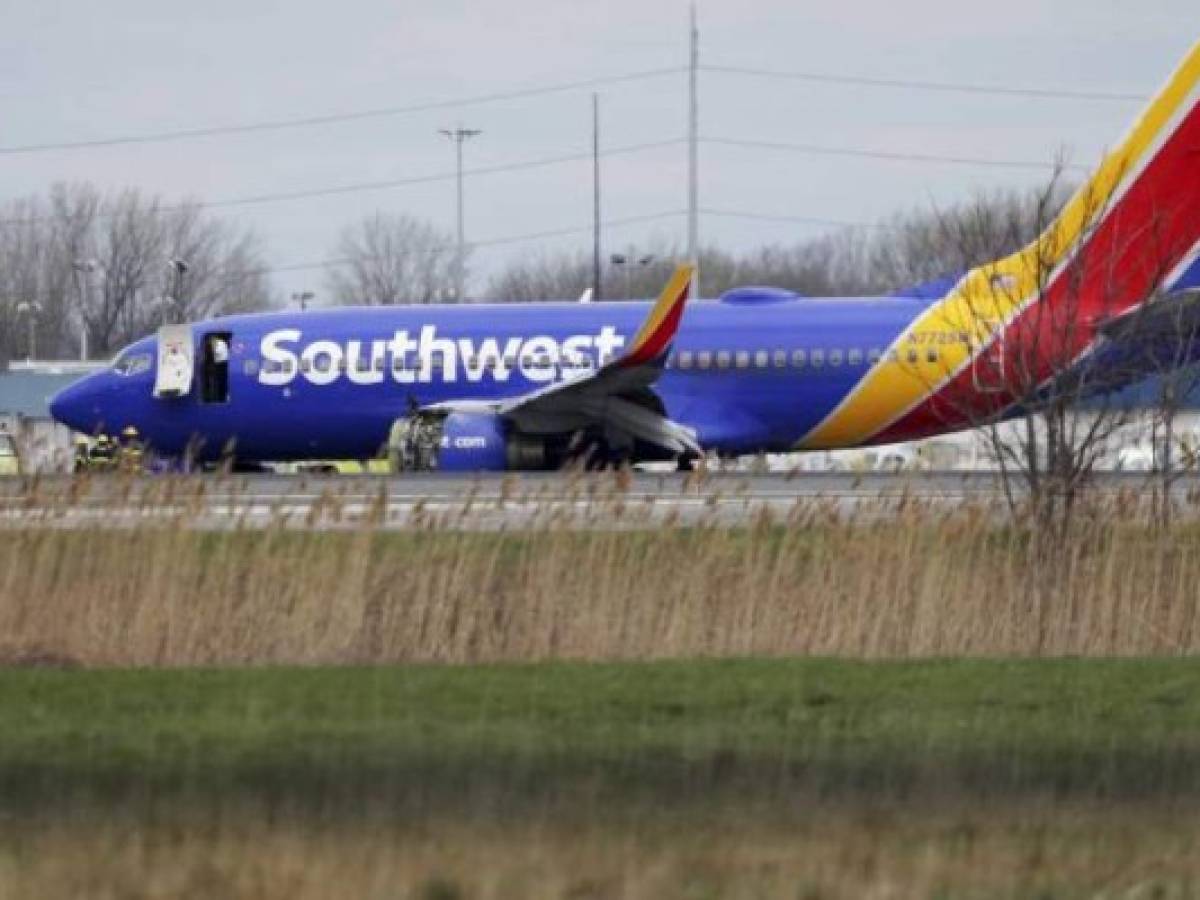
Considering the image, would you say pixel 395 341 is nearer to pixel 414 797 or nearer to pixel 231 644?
pixel 231 644

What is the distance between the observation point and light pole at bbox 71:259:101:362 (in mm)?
96688

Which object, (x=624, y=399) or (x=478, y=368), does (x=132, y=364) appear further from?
(x=624, y=399)

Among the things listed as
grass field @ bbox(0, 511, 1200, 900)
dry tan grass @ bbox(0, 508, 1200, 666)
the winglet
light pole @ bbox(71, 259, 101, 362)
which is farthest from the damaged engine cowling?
light pole @ bbox(71, 259, 101, 362)

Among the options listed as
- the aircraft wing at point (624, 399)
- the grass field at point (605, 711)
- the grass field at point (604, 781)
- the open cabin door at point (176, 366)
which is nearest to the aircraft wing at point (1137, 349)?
the grass field at point (605, 711)

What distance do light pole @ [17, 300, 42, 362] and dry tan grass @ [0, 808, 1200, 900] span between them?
8871cm

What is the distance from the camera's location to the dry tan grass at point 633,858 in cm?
970

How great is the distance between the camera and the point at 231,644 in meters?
18.6

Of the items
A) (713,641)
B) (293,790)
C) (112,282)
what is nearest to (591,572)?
(713,641)

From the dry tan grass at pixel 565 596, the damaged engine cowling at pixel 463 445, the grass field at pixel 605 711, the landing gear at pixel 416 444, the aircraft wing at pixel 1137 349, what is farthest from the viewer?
the landing gear at pixel 416 444

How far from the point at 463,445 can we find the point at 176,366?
619cm

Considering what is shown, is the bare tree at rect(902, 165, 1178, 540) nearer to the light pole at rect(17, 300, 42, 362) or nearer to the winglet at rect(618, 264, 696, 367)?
the winglet at rect(618, 264, 696, 367)

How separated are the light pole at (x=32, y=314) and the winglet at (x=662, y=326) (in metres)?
61.3

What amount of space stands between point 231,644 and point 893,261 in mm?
91980

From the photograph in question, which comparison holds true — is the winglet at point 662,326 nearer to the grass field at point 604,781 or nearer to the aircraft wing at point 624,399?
the aircraft wing at point 624,399
